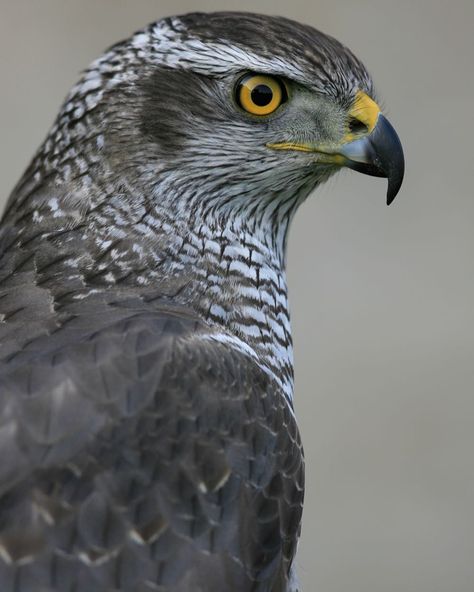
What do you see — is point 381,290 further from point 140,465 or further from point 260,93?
point 140,465

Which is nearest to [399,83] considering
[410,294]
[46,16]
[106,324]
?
[410,294]

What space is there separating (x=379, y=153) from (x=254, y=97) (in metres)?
0.40

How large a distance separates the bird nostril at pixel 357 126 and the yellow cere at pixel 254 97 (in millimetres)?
220

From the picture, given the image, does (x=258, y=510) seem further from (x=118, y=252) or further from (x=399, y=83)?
(x=399, y=83)

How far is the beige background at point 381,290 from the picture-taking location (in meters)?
7.75

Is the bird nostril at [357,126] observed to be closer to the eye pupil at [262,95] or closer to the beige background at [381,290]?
the eye pupil at [262,95]

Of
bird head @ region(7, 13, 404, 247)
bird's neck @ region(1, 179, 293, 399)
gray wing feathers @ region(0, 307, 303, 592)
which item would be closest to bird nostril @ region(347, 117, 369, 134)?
bird head @ region(7, 13, 404, 247)

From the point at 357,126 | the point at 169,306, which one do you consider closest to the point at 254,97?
the point at 357,126

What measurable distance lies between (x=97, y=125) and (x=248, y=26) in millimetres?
509

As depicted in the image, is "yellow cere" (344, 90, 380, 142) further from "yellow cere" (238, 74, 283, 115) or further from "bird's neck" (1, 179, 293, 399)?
"bird's neck" (1, 179, 293, 399)

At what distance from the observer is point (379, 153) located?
4117 millimetres

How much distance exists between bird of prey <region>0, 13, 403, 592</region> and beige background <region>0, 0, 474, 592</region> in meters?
3.07

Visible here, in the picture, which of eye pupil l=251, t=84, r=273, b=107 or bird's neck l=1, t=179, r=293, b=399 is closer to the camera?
bird's neck l=1, t=179, r=293, b=399

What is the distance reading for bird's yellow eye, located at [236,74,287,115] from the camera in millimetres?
4031
